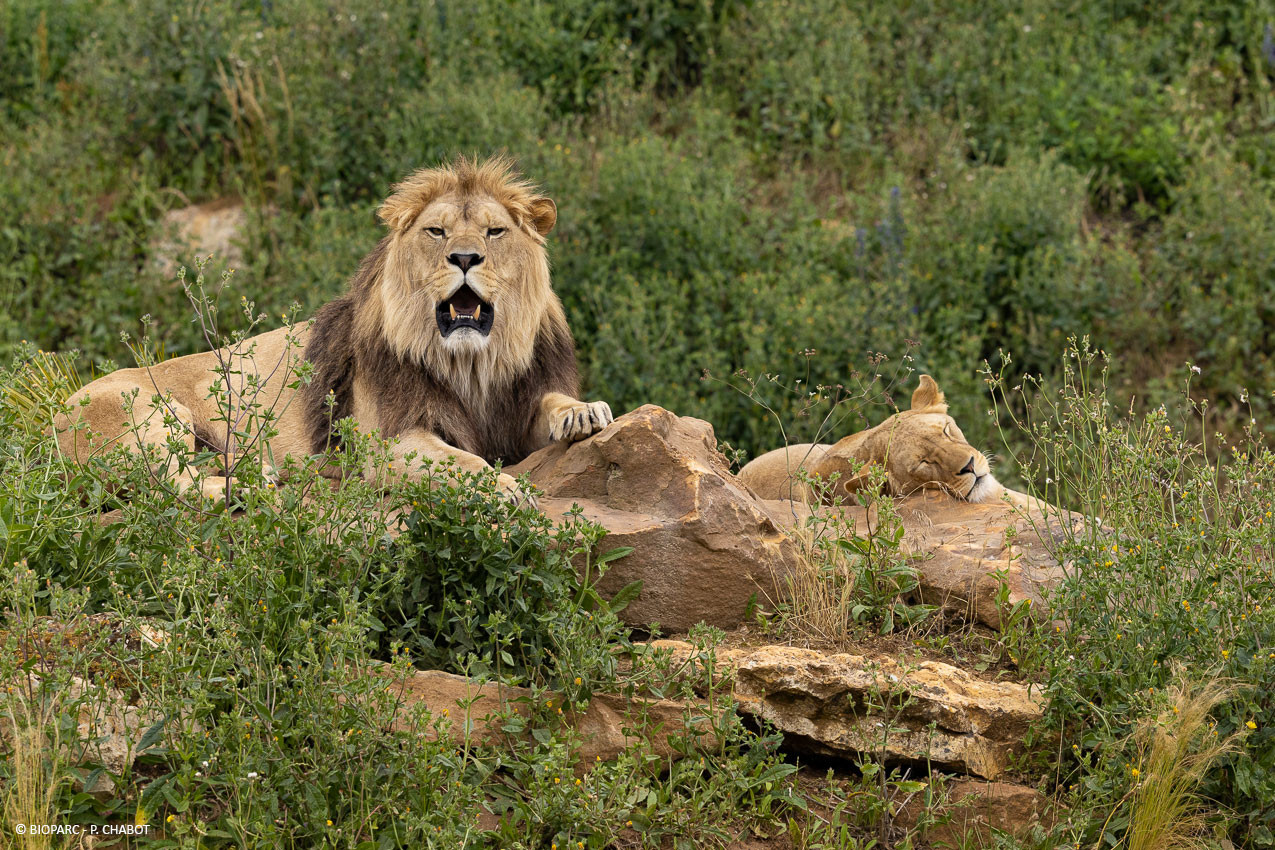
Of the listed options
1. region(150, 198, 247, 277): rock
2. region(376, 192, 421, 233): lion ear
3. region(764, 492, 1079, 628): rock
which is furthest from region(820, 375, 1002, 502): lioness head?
region(150, 198, 247, 277): rock

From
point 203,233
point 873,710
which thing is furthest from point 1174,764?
point 203,233

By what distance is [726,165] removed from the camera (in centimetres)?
1136

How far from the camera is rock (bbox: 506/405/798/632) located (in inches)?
191

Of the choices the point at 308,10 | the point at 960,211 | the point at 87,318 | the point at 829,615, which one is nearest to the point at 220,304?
the point at 87,318

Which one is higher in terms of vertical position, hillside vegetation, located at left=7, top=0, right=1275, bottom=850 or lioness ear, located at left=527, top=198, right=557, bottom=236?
lioness ear, located at left=527, top=198, right=557, bottom=236

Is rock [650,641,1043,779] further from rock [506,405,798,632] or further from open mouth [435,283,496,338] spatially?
open mouth [435,283,496,338]

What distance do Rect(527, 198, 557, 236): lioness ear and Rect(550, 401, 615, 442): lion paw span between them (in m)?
0.84

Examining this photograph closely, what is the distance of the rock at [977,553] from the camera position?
5.10 m

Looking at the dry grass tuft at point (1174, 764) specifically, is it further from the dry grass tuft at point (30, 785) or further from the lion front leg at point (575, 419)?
the dry grass tuft at point (30, 785)

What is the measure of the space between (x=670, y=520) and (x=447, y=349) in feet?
4.06

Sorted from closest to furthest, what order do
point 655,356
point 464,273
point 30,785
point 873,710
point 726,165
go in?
1. point 30,785
2. point 873,710
3. point 464,273
4. point 655,356
5. point 726,165

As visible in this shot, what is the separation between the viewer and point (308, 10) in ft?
39.3

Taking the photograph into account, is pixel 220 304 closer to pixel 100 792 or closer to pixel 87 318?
pixel 87 318

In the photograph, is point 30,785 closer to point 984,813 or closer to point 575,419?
point 575,419
